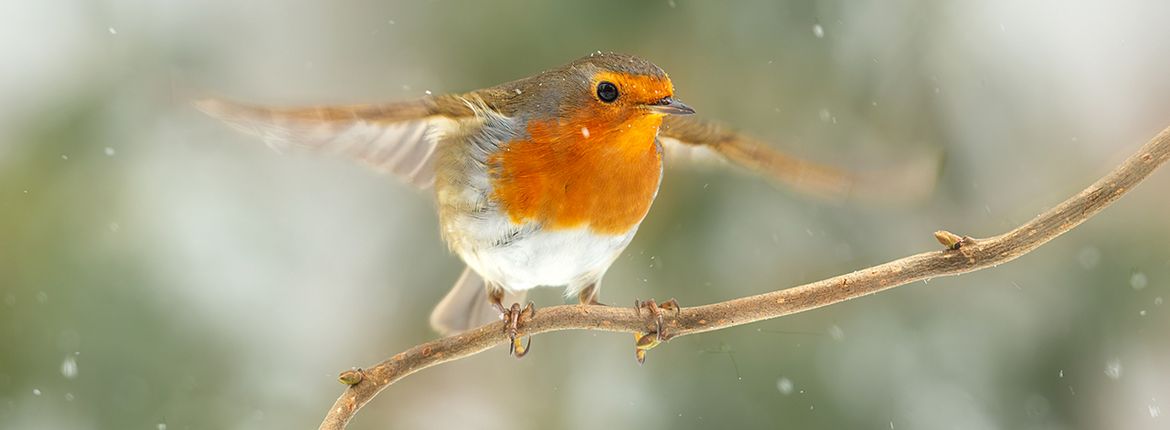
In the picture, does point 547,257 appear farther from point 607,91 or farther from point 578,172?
point 607,91

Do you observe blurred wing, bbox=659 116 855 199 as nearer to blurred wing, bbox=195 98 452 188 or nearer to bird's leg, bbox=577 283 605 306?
bird's leg, bbox=577 283 605 306

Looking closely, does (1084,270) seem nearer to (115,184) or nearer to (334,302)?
(334,302)

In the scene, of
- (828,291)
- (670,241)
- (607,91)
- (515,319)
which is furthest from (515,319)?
(670,241)

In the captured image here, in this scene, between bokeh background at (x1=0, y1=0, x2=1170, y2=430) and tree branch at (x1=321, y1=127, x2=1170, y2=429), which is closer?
tree branch at (x1=321, y1=127, x2=1170, y2=429)

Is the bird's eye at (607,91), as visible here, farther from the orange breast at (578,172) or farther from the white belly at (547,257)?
the white belly at (547,257)

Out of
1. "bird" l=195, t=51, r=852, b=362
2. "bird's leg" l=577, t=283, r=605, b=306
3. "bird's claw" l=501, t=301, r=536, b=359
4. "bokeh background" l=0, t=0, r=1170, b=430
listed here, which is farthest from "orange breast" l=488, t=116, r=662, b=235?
"bokeh background" l=0, t=0, r=1170, b=430
